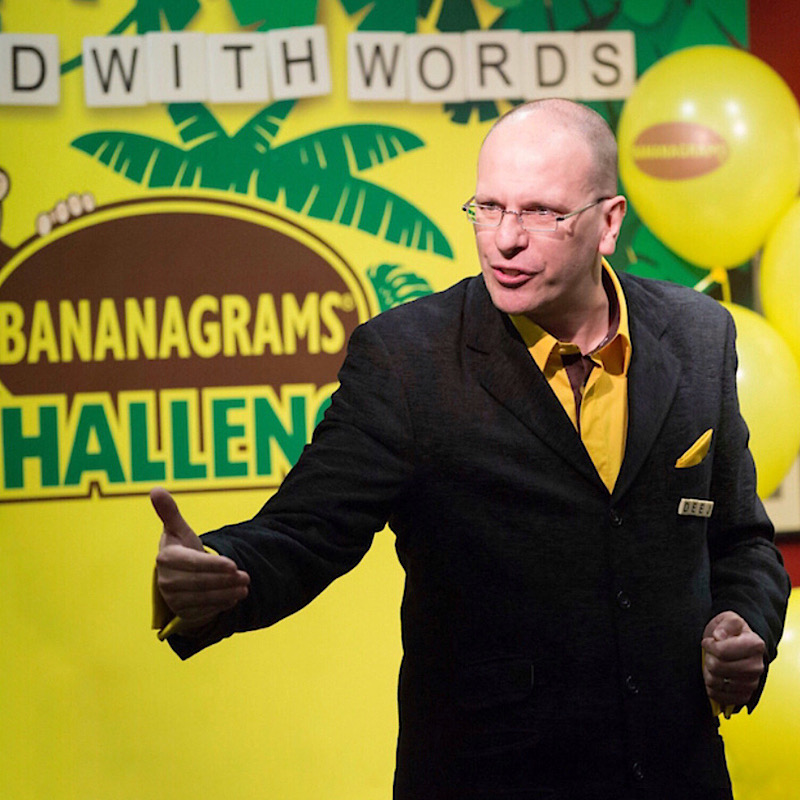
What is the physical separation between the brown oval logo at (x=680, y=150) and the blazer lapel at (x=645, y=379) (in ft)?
3.87

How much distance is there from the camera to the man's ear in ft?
5.42

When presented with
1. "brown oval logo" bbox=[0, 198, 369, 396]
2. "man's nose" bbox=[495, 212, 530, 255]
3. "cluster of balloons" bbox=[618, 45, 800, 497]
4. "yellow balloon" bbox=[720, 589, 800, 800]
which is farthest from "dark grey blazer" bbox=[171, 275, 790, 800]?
"brown oval logo" bbox=[0, 198, 369, 396]

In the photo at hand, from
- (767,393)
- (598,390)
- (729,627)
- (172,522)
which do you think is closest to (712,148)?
(767,393)

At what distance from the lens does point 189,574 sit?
1296 millimetres

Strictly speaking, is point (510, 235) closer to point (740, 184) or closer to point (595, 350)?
point (595, 350)

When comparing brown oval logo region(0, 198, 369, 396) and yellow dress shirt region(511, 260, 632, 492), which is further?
brown oval logo region(0, 198, 369, 396)

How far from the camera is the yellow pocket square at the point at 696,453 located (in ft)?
5.29

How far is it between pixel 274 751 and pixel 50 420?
1032 millimetres

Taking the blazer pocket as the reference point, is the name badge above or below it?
above

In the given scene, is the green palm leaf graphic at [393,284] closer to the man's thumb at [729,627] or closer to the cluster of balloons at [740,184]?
the cluster of balloons at [740,184]

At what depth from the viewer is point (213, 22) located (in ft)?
9.98

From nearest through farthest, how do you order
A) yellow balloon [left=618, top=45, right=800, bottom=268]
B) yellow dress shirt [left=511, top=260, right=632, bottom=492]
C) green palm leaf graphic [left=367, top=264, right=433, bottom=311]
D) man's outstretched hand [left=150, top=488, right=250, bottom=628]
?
man's outstretched hand [left=150, top=488, right=250, bottom=628] → yellow dress shirt [left=511, top=260, right=632, bottom=492] → yellow balloon [left=618, top=45, right=800, bottom=268] → green palm leaf graphic [left=367, top=264, right=433, bottom=311]

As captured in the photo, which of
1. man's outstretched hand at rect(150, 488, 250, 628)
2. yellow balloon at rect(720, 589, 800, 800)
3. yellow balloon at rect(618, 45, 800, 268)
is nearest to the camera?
man's outstretched hand at rect(150, 488, 250, 628)

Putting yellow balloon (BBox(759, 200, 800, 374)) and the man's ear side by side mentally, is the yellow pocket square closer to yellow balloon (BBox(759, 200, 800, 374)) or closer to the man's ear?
the man's ear
